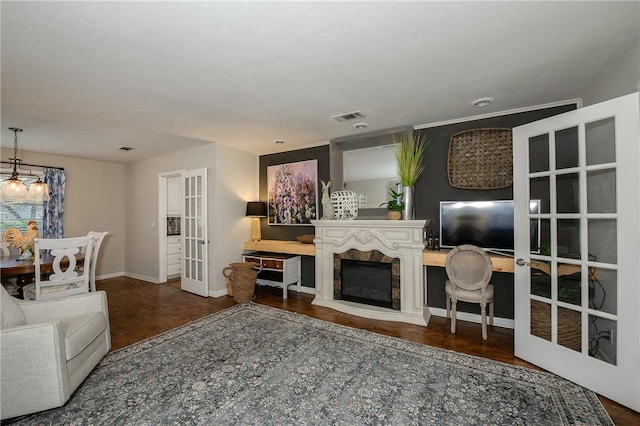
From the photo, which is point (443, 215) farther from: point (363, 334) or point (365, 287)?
point (363, 334)

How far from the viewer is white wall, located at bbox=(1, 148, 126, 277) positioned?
5.27 m

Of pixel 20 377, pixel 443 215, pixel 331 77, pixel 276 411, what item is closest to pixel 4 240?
pixel 20 377

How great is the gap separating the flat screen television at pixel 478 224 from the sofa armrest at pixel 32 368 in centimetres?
371

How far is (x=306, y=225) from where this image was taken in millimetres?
4602

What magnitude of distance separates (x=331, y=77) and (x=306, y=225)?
2.69 m

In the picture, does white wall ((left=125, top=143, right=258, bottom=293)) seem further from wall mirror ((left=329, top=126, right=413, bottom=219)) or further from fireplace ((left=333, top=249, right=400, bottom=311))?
fireplace ((left=333, top=249, right=400, bottom=311))

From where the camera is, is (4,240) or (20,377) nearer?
(20,377)

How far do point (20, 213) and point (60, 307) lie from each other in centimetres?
391

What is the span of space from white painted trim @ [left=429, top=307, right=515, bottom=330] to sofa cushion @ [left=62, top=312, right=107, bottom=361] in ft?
11.8

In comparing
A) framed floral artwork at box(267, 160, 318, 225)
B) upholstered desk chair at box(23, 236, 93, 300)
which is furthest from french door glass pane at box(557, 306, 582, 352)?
upholstered desk chair at box(23, 236, 93, 300)

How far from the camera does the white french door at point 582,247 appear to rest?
6.07ft

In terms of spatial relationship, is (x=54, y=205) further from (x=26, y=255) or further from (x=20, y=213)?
(x=26, y=255)

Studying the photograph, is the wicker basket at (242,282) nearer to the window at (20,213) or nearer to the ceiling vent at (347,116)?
the ceiling vent at (347,116)

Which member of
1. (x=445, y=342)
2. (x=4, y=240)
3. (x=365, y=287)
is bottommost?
(x=445, y=342)
